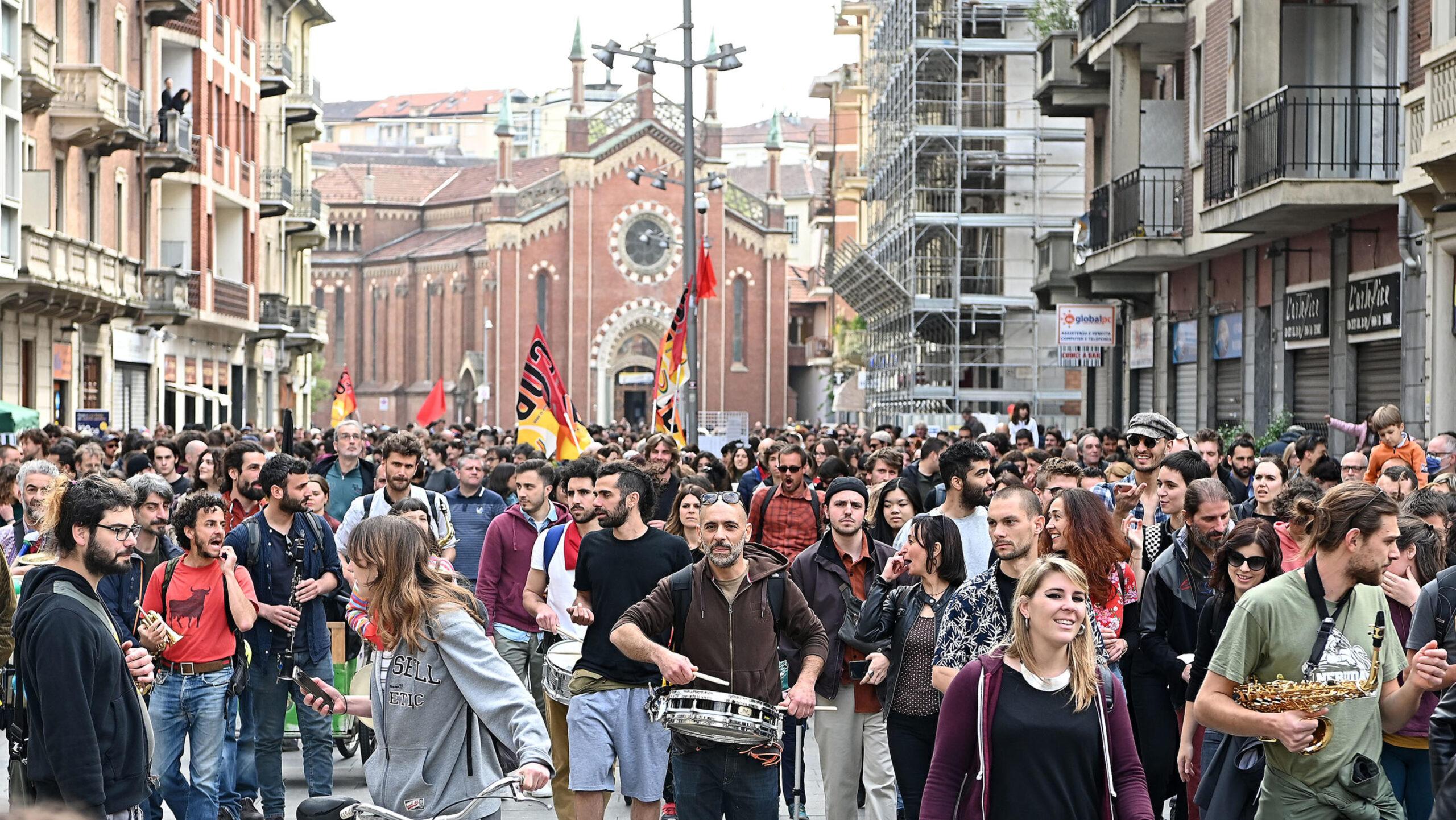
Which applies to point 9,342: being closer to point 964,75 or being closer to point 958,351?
point 958,351

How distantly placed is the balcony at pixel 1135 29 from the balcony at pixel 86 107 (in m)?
16.2

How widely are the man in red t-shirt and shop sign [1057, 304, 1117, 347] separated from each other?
19968 millimetres

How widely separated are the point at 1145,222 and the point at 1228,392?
2567 mm

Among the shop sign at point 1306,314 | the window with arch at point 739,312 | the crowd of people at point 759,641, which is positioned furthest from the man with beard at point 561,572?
the window with arch at point 739,312

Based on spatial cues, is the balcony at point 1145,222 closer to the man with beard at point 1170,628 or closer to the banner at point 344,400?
the banner at point 344,400

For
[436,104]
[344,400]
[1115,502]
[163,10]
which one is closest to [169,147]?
[163,10]

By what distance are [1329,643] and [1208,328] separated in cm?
1918

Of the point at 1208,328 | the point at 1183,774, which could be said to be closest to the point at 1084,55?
the point at 1208,328

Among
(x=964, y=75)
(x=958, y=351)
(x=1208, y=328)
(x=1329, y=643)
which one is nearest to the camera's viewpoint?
(x=1329, y=643)

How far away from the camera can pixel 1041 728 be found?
5.07 metres

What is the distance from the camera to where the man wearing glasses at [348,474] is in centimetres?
1389

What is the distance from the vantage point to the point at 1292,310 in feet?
68.4

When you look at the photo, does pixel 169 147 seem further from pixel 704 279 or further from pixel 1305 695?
pixel 1305 695

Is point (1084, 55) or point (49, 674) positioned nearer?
point (49, 674)
